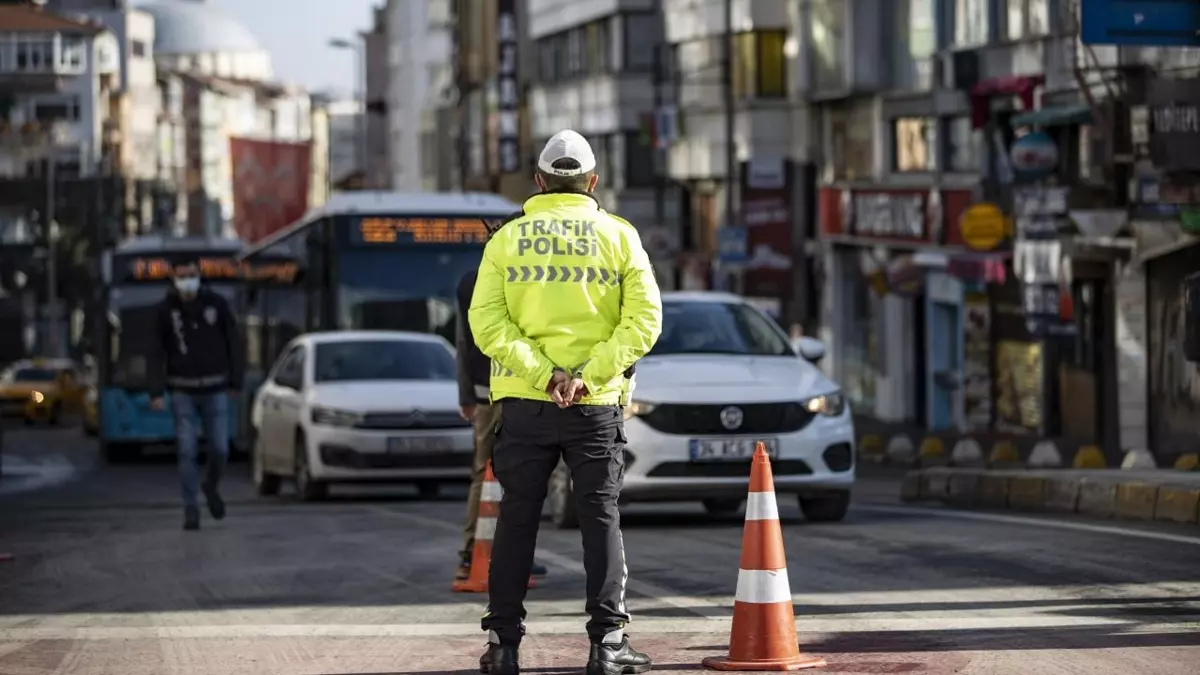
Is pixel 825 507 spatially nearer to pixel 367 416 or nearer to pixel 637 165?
pixel 367 416

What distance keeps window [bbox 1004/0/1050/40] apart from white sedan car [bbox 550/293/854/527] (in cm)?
2226

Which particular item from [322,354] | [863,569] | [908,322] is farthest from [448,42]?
[863,569]

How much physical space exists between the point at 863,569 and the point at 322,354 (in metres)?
11.7

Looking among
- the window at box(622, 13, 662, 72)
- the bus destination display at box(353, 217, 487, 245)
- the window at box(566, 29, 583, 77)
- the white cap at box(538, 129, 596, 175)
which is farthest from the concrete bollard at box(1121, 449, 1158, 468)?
the window at box(566, 29, 583, 77)

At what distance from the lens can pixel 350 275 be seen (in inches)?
1184

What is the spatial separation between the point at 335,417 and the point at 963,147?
23.2 metres

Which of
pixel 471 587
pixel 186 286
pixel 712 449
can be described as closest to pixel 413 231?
pixel 186 286

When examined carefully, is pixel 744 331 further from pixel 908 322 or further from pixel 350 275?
pixel 908 322

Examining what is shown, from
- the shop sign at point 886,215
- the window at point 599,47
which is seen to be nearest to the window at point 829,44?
the shop sign at point 886,215

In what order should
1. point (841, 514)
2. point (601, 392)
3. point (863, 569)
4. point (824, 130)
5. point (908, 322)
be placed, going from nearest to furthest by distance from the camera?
point (601, 392)
point (863, 569)
point (841, 514)
point (908, 322)
point (824, 130)

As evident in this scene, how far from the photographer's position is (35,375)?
7500cm

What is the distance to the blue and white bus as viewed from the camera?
1597 inches

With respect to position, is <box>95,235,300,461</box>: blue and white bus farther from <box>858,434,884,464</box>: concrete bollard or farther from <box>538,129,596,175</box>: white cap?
<box>538,129,596,175</box>: white cap

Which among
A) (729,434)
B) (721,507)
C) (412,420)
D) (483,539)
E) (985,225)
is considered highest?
(985,225)
